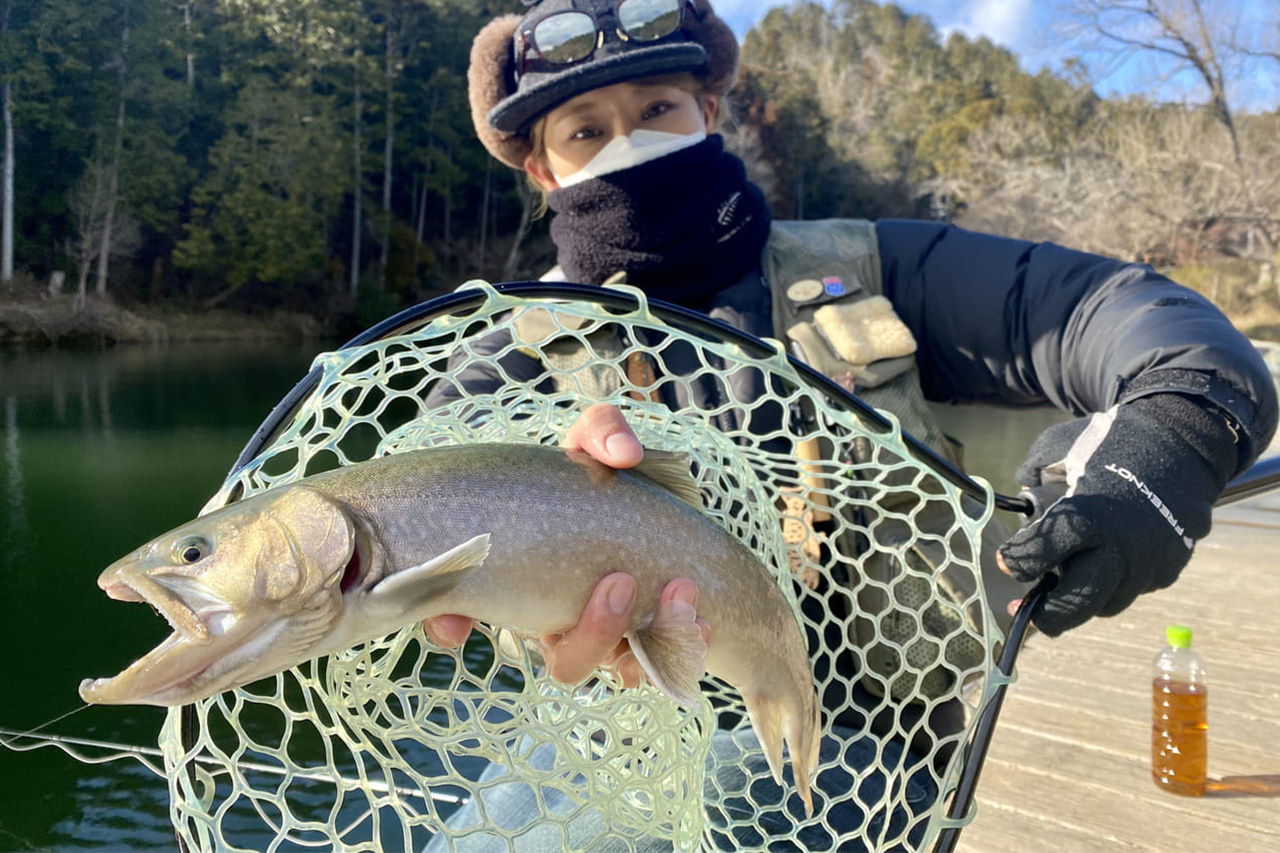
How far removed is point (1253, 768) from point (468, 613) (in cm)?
273

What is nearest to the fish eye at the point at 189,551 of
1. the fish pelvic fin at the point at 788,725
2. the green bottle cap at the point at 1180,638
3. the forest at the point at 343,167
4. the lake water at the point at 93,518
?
the fish pelvic fin at the point at 788,725

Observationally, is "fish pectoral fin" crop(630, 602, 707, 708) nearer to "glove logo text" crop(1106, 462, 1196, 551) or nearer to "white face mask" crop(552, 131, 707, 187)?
"glove logo text" crop(1106, 462, 1196, 551)

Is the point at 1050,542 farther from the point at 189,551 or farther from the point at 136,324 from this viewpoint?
the point at 136,324

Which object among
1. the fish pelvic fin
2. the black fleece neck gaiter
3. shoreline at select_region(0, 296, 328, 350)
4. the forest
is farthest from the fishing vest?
shoreline at select_region(0, 296, 328, 350)

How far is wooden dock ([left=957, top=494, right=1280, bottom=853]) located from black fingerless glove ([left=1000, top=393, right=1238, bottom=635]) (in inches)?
50.9

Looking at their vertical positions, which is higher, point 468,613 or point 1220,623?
point 468,613

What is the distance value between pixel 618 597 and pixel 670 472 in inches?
9.7

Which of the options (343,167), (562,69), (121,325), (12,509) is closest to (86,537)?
(12,509)

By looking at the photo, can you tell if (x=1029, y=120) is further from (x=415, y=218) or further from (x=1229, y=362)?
(x=1229, y=362)

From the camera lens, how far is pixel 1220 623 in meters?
4.23

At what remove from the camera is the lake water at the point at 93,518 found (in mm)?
5004

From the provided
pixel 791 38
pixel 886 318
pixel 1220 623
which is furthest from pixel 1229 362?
pixel 791 38

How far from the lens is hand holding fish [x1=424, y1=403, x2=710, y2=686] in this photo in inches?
53.8

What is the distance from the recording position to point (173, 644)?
1.08m
